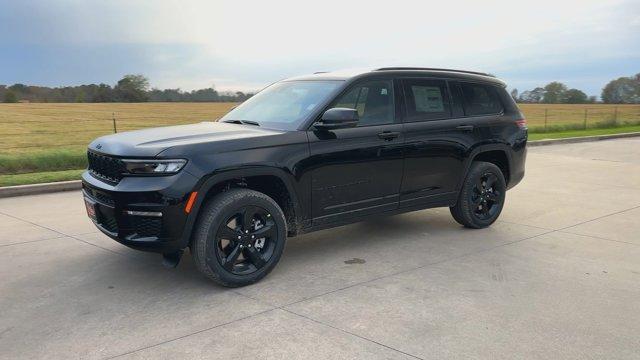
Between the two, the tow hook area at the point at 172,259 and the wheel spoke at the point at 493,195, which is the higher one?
the wheel spoke at the point at 493,195

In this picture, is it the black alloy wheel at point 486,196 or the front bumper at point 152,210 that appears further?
the black alloy wheel at point 486,196

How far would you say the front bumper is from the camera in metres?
4.15

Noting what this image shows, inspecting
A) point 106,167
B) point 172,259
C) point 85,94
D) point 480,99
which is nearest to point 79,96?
point 85,94

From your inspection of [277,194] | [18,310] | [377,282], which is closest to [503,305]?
[377,282]

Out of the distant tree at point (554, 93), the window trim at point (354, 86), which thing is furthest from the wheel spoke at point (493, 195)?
the distant tree at point (554, 93)

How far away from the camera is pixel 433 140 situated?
5812 mm

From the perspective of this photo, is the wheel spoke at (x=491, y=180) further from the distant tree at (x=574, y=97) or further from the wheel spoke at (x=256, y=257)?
the distant tree at (x=574, y=97)

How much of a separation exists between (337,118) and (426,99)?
155cm

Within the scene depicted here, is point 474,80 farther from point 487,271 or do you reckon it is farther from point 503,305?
point 503,305

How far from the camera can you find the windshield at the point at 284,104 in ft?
16.8

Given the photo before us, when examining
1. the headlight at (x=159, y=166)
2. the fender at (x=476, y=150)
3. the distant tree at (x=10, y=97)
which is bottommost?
the fender at (x=476, y=150)

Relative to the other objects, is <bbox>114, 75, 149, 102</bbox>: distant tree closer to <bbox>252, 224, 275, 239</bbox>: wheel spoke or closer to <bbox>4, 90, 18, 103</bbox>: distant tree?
<bbox>4, 90, 18, 103</bbox>: distant tree

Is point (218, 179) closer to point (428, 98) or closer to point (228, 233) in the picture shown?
point (228, 233)

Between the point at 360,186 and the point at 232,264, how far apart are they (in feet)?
4.84
